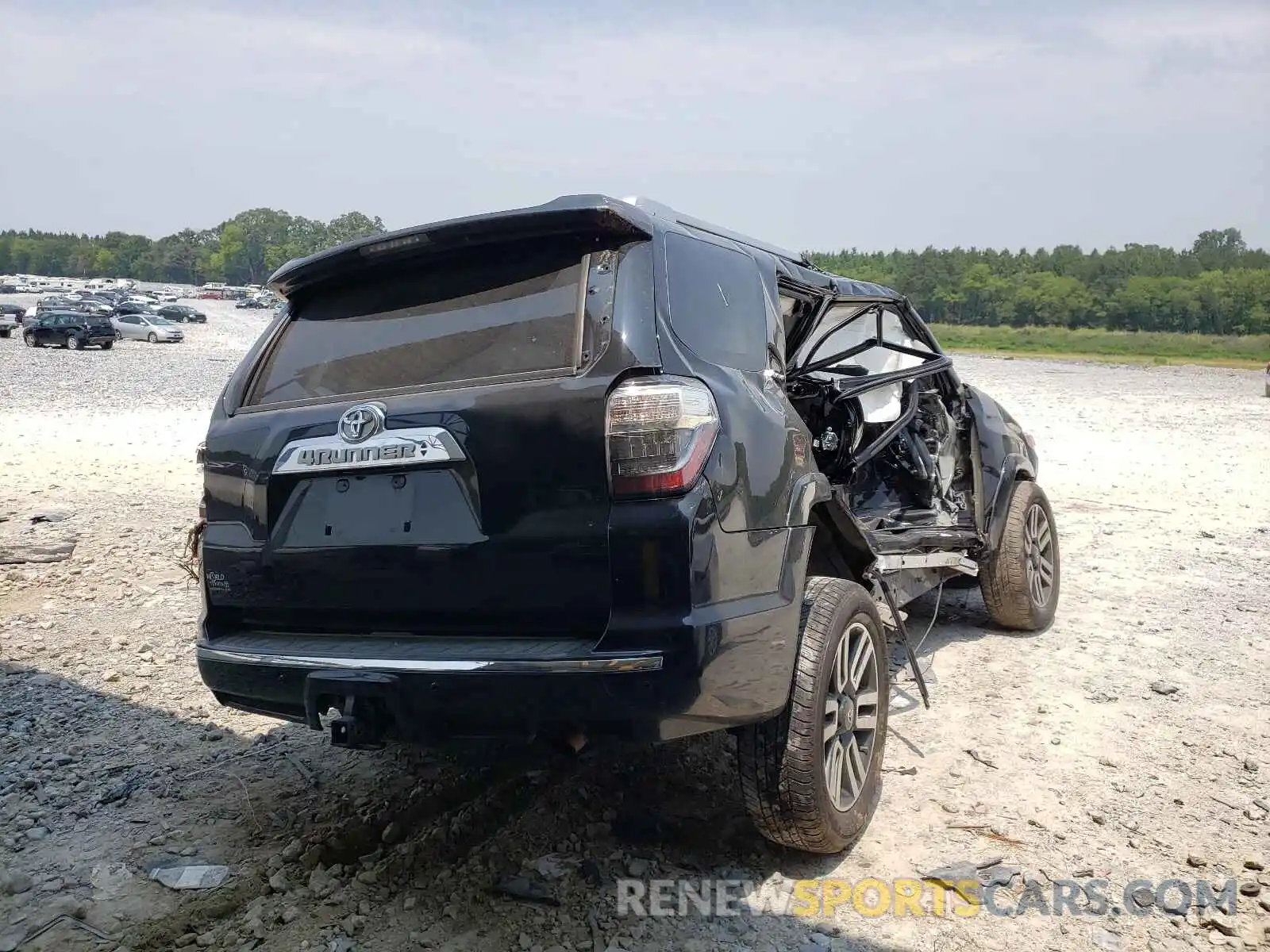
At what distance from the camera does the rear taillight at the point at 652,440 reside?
259cm

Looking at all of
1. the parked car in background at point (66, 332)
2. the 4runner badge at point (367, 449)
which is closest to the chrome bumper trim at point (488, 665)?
the 4runner badge at point (367, 449)

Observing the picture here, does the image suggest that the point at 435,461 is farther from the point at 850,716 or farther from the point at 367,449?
the point at 850,716

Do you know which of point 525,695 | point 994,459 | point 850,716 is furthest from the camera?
point 994,459

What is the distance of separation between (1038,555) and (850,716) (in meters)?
3.05

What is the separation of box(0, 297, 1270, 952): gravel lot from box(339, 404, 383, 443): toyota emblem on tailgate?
0.95 meters

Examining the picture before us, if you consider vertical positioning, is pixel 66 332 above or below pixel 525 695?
below

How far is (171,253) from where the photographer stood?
549ft

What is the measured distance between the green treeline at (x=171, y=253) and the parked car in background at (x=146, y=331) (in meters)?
114

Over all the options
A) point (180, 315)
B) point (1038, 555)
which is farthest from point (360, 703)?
point (180, 315)

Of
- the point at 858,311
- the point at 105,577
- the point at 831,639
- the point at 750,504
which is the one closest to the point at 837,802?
the point at 831,639

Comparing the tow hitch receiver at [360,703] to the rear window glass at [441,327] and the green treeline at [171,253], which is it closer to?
the rear window glass at [441,327]

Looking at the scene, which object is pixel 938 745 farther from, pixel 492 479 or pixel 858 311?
pixel 492 479

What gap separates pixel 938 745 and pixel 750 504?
196 centimetres

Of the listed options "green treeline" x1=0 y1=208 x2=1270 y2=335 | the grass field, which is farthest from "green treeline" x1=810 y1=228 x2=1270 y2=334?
the grass field
